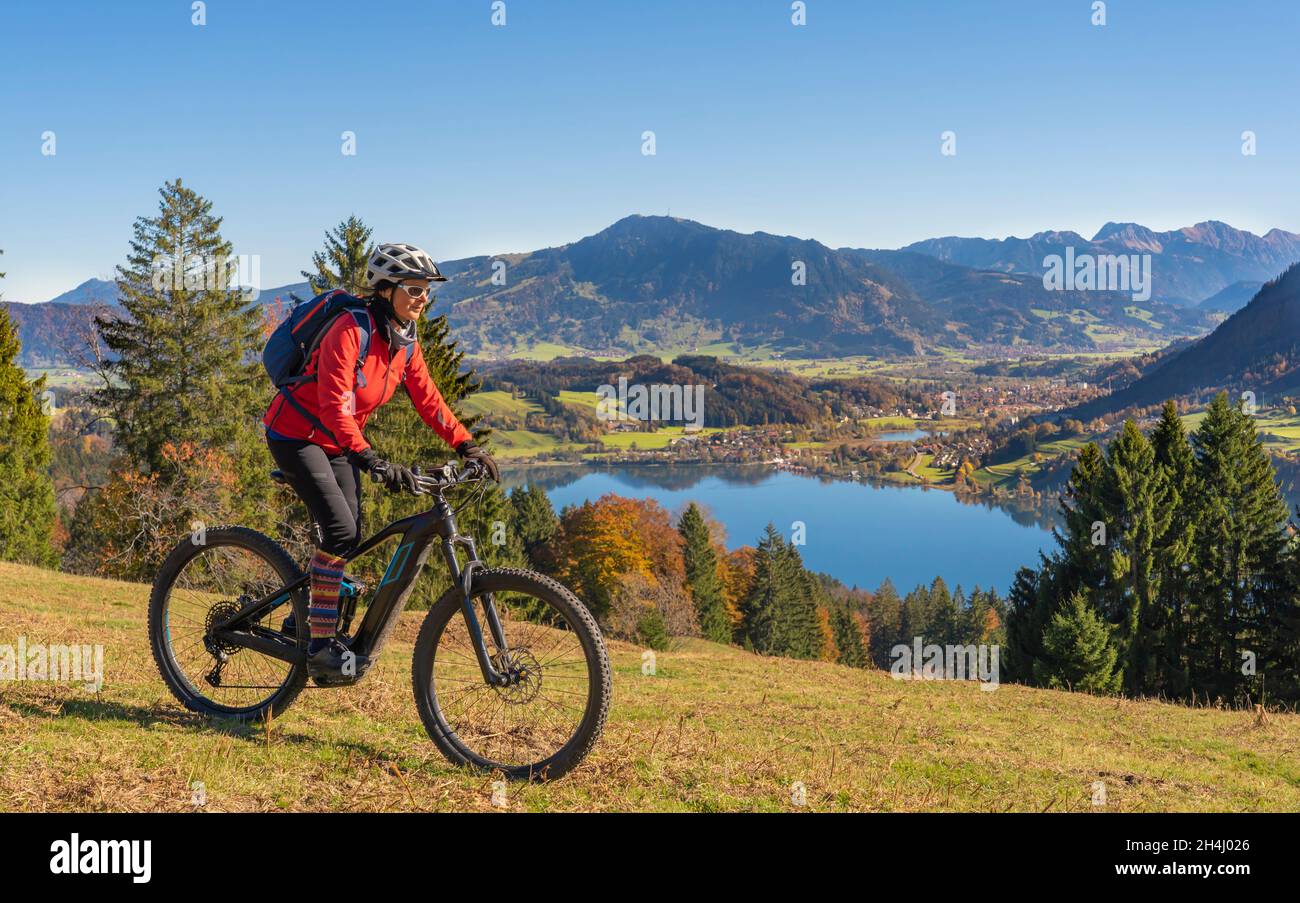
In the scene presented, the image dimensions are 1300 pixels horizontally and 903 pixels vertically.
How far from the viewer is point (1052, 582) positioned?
36688 millimetres

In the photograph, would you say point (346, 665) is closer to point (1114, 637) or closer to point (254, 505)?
point (254, 505)

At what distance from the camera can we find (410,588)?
529 centimetres

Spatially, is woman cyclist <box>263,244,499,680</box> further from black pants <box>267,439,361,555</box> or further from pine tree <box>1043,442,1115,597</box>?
pine tree <box>1043,442,1115,597</box>

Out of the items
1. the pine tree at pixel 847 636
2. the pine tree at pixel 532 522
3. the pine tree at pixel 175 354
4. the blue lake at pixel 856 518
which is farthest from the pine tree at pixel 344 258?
the blue lake at pixel 856 518

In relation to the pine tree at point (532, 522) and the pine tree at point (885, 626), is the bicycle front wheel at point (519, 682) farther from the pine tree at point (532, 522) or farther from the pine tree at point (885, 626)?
the pine tree at point (885, 626)

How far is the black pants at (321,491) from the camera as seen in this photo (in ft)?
16.7

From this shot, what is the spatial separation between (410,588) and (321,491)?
798mm

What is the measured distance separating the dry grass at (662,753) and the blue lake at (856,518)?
289ft

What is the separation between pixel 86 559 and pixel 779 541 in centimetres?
4536

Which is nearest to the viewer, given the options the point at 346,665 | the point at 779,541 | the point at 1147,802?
the point at 346,665

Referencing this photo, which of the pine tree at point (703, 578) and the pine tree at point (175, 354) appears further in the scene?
the pine tree at point (703, 578)

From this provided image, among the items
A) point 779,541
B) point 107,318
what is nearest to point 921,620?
point 779,541

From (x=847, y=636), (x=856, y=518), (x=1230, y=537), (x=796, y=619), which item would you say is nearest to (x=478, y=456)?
(x=1230, y=537)

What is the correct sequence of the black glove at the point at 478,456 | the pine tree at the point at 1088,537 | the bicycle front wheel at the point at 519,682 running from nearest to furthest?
the bicycle front wheel at the point at 519,682 < the black glove at the point at 478,456 < the pine tree at the point at 1088,537
